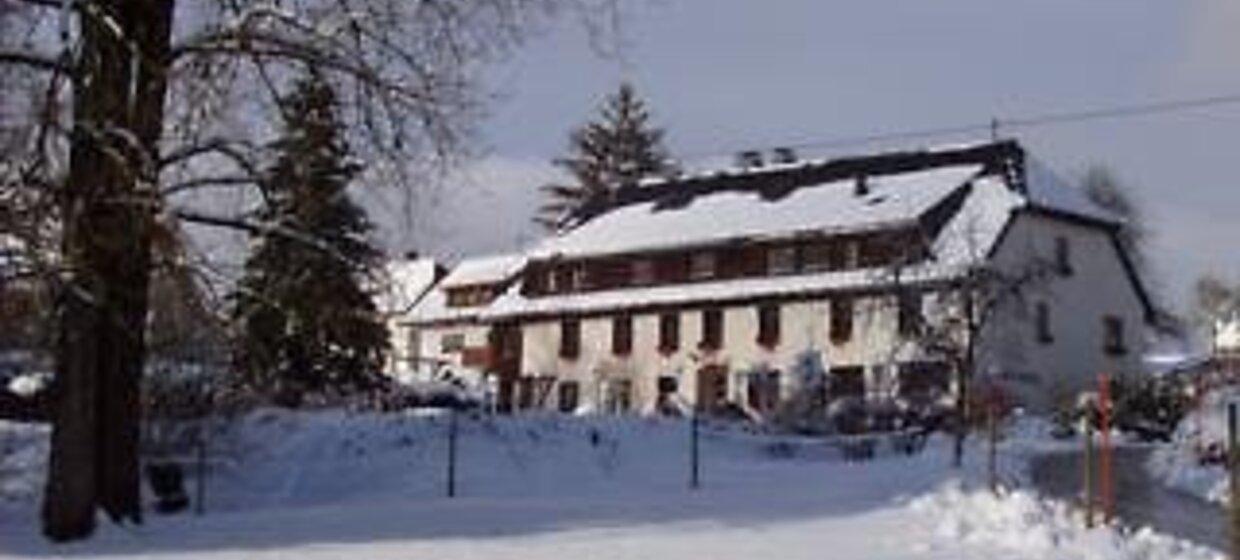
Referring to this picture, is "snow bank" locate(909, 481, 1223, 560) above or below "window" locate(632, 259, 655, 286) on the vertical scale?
below

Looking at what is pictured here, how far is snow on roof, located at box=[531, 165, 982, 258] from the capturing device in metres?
86.1

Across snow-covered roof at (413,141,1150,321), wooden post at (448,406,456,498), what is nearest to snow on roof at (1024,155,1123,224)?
snow-covered roof at (413,141,1150,321)

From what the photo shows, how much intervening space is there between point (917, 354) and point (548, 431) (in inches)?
1346

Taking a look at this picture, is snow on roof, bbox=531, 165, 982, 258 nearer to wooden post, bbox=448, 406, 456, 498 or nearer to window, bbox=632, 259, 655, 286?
window, bbox=632, 259, 655, 286

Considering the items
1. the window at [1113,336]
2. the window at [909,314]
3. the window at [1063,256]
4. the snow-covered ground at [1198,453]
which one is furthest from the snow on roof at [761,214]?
the snow-covered ground at [1198,453]

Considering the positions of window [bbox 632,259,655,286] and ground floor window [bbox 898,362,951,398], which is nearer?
ground floor window [bbox 898,362,951,398]

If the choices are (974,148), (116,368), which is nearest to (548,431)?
(116,368)

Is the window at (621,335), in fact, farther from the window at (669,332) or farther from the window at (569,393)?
the window at (569,393)

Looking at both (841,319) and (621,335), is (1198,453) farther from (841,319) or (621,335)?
(621,335)

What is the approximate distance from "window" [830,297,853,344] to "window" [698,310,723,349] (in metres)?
5.66

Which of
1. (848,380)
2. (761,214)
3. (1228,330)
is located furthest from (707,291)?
(1228,330)

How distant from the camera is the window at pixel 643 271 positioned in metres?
92.5

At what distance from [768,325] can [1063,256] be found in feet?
36.4

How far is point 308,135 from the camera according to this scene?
79.7 ft
